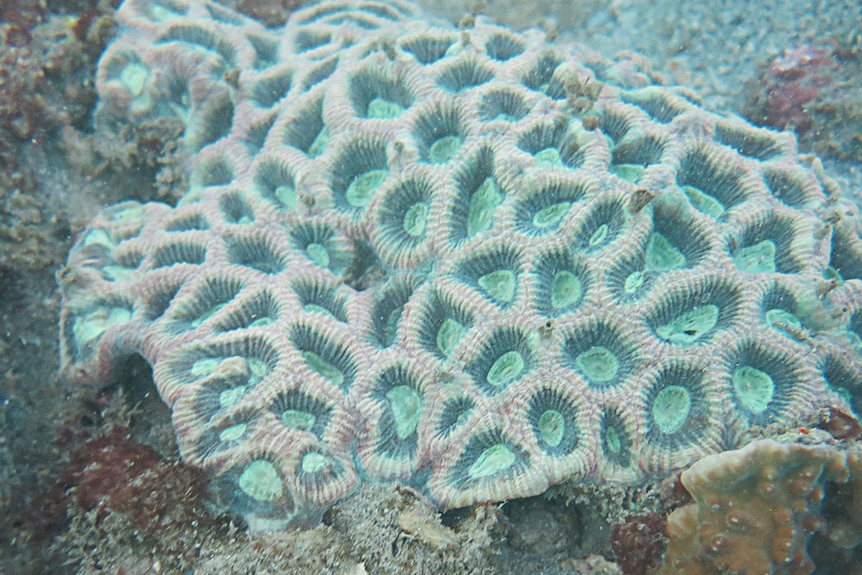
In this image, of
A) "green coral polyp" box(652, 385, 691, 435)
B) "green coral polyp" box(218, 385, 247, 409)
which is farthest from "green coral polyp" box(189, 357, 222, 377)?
"green coral polyp" box(652, 385, 691, 435)

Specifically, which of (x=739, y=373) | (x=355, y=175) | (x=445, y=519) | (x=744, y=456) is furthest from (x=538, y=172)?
(x=445, y=519)

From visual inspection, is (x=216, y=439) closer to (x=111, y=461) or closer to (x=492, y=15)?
(x=111, y=461)

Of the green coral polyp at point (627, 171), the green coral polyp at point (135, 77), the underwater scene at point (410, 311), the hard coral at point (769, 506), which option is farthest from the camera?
the green coral polyp at point (135, 77)

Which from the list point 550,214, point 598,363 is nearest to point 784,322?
point 598,363

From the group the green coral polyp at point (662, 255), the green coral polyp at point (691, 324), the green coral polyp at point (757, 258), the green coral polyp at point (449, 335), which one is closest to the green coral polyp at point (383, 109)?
the green coral polyp at point (449, 335)

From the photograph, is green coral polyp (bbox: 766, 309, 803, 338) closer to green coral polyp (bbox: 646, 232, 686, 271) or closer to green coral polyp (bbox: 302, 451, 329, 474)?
green coral polyp (bbox: 646, 232, 686, 271)

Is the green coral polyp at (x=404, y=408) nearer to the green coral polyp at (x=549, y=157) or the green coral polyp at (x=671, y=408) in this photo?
the green coral polyp at (x=671, y=408)

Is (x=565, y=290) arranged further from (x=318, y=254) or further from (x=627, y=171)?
(x=318, y=254)
